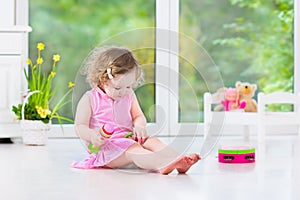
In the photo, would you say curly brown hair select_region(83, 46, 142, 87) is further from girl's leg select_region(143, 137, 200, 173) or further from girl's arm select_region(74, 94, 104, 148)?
girl's leg select_region(143, 137, 200, 173)

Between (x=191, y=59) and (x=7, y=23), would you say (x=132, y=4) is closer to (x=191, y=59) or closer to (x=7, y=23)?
(x=191, y=59)

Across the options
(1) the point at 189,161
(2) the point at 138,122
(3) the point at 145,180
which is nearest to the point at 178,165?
(1) the point at 189,161

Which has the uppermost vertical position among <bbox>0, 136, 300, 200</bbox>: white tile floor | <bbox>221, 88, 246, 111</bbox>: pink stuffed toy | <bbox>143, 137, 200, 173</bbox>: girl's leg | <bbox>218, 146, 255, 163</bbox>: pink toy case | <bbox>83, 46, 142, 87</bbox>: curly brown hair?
<bbox>83, 46, 142, 87</bbox>: curly brown hair

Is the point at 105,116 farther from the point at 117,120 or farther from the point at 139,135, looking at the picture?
the point at 139,135

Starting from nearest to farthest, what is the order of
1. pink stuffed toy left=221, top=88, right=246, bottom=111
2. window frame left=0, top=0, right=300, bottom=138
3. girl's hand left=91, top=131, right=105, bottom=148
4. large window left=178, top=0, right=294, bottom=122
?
girl's hand left=91, top=131, right=105, bottom=148
pink stuffed toy left=221, top=88, right=246, bottom=111
window frame left=0, top=0, right=300, bottom=138
large window left=178, top=0, right=294, bottom=122

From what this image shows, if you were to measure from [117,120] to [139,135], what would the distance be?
104 millimetres

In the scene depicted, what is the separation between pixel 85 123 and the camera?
86.9 inches

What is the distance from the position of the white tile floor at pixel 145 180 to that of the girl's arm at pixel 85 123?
0.38 feet

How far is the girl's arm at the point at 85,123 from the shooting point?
2.15 meters

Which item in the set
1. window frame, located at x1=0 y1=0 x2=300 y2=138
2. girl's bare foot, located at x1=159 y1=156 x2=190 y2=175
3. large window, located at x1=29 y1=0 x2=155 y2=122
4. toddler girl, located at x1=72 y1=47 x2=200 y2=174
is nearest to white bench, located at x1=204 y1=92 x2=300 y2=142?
window frame, located at x1=0 y1=0 x2=300 y2=138

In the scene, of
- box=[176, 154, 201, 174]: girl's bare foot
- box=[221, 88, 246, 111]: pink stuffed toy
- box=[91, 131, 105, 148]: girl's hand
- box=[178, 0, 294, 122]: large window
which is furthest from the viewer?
box=[178, 0, 294, 122]: large window

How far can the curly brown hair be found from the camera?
2.11 meters

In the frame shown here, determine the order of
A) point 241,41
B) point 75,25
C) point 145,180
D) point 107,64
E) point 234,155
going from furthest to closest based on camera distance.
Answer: point 241,41 < point 75,25 < point 234,155 < point 107,64 < point 145,180

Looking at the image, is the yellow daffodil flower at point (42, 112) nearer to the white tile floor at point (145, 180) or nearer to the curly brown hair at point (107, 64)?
the white tile floor at point (145, 180)
